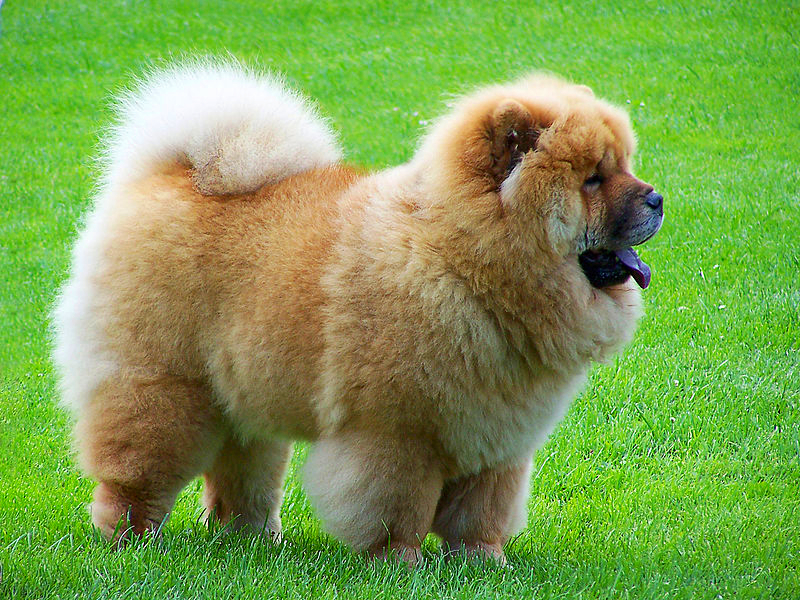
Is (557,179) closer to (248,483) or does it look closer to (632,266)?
(632,266)

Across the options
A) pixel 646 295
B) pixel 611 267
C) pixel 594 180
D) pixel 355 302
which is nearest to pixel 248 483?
pixel 355 302

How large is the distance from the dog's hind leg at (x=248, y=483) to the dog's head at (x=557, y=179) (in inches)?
58.8

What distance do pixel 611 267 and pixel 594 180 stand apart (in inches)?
12.5

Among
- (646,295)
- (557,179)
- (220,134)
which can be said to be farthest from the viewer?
(646,295)

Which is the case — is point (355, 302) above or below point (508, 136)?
below

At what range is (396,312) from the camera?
124 inches

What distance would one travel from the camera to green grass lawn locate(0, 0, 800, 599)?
3379mm

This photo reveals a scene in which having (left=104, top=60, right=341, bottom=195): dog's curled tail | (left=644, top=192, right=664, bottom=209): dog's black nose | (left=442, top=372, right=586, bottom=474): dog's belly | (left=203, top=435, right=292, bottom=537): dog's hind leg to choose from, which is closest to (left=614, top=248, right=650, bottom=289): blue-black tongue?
(left=644, top=192, right=664, bottom=209): dog's black nose

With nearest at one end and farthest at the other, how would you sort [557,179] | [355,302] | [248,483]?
[557,179]
[355,302]
[248,483]

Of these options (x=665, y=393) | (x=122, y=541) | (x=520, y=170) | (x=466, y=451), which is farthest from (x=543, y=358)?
(x=665, y=393)

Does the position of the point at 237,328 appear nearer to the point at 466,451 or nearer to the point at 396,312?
the point at 396,312

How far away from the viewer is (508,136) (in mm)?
3102

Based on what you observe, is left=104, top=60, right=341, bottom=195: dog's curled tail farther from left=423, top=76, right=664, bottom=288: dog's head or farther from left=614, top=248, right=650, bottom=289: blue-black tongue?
left=614, top=248, right=650, bottom=289: blue-black tongue

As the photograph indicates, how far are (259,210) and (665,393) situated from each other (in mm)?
2615
